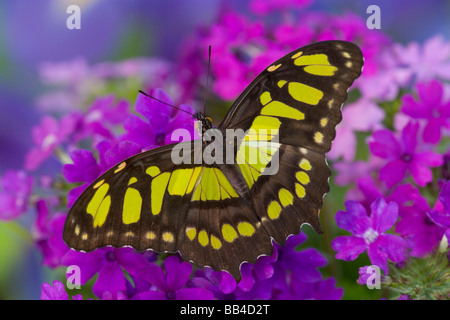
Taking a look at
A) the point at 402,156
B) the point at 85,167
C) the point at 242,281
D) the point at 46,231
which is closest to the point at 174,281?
the point at 242,281

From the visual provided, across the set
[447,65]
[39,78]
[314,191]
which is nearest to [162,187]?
[314,191]

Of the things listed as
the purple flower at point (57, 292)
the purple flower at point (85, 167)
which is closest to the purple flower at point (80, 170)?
the purple flower at point (85, 167)

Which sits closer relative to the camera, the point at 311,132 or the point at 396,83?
the point at 311,132

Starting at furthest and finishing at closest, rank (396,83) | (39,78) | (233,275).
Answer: (39,78)
(396,83)
(233,275)

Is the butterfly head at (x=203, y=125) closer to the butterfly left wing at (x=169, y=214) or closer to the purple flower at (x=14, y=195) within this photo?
the butterfly left wing at (x=169, y=214)

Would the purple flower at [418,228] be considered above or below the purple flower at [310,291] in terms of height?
above

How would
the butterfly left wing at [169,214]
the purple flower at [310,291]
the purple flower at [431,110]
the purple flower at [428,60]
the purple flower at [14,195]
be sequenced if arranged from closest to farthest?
the butterfly left wing at [169,214] → the purple flower at [310,291] → the purple flower at [431,110] → the purple flower at [14,195] → the purple flower at [428,60]

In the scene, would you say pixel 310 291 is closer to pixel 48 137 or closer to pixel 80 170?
pixel 80 170
